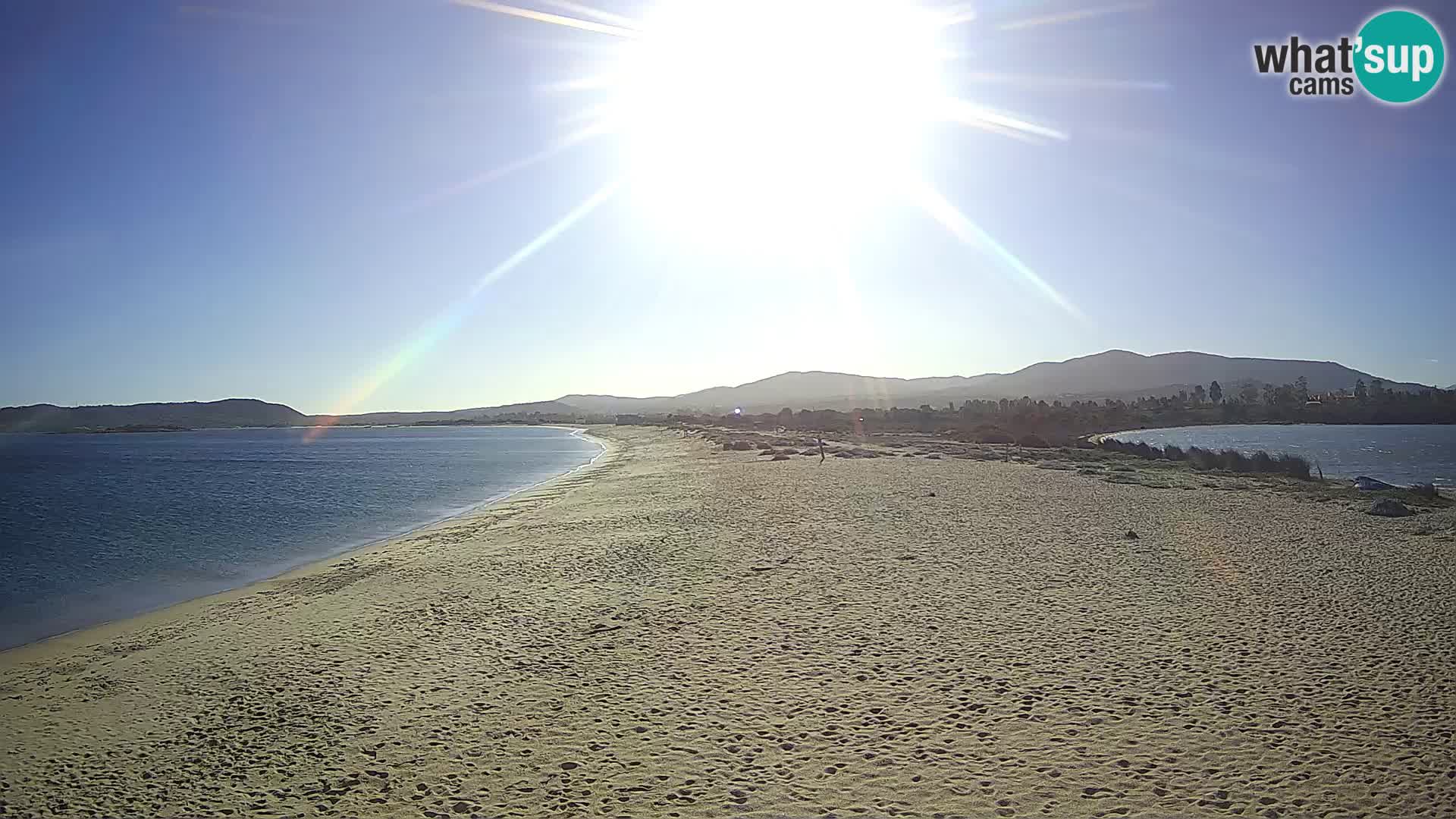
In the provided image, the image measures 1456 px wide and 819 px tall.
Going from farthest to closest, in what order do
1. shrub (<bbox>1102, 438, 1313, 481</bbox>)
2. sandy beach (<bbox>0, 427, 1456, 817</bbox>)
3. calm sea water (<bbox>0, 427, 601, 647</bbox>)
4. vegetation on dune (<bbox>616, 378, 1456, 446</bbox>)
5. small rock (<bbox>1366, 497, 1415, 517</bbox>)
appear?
vegetation on dune (<bbox>616, 378, 1456, 446</bbox>) < shrub (<bbox>1102, 438, 1313, 481</bbox>) < small rock (<bbox>1366, 497, 1415, 517</bbox>) < calm sea water (<bbox>0, 427, 601, 647</bbox>) < sandy beach (<bbox>0, 427, 1456, 817</bbox>)

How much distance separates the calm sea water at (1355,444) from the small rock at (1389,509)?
51.2 ft

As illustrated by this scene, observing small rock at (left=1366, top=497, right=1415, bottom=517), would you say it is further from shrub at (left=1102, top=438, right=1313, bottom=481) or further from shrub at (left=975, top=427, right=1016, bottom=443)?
shrub at (left=975, top=427, right=1016, bottom=443)

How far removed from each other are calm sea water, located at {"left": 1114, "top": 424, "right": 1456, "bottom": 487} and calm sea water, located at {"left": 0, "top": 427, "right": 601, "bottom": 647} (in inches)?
1584

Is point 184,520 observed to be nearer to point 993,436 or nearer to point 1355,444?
point 993,436

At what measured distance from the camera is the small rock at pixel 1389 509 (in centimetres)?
1891

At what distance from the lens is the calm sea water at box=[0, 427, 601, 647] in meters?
16.2

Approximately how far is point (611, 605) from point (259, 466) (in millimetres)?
56924

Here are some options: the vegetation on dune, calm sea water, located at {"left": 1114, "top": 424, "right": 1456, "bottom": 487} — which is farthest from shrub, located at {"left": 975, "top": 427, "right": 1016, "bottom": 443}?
calm sea water, located at {"left": 1114, "top": 424, "right": 1456, "bottom": 487}

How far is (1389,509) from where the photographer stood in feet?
62.4

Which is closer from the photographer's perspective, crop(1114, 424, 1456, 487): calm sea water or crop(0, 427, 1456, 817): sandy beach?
crop(0, 427, 1456, 817): sandy beach

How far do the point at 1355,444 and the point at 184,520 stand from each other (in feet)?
243

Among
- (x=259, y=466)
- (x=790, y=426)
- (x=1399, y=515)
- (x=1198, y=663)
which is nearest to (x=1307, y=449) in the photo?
(x=1399, y=515)

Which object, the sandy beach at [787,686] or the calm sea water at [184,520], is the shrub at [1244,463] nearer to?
the sandy beach at [787,686]

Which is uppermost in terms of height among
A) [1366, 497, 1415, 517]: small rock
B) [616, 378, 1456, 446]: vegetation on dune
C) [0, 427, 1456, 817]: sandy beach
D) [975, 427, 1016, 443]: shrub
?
[616, 378, 1456, 446]: vegetation on dune
